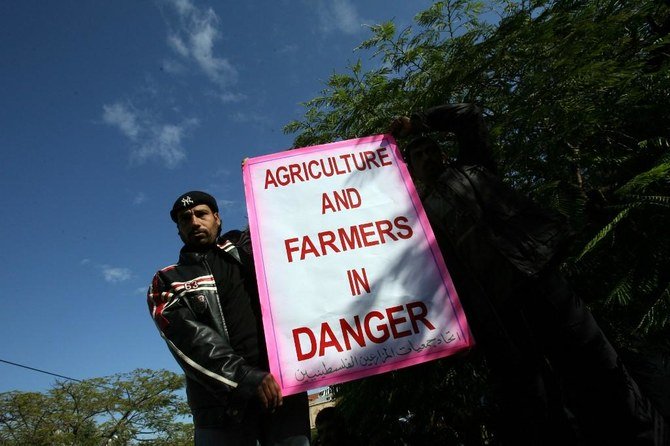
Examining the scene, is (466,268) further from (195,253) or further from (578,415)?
(195,253)

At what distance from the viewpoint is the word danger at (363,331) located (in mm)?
1489

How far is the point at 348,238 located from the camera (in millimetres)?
1750

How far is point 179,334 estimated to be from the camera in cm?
153

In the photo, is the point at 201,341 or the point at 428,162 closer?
the point at 201,341

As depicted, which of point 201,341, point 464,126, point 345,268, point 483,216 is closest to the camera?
point 201,341

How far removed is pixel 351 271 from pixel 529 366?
88 cm

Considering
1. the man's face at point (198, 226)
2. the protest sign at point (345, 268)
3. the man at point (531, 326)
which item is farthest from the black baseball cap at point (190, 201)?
the man at point (531, 326)

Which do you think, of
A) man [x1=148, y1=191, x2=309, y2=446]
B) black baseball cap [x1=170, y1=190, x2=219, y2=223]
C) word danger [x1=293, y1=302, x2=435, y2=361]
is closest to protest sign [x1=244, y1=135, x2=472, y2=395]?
word danger [x1=293, y1=302, x2=435, y2=361]

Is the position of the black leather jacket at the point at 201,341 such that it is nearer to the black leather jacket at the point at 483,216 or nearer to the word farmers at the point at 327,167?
the word farmers at the point at 327,167

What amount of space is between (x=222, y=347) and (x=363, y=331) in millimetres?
572

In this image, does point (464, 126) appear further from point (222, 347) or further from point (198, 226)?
point (222, 347)

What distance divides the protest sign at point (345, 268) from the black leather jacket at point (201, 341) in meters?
Answer: 0.15

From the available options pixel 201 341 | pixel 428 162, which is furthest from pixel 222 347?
pixel 428 162

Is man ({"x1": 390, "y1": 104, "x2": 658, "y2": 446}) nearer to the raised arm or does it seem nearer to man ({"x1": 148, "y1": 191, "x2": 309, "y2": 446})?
the raised arm
